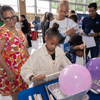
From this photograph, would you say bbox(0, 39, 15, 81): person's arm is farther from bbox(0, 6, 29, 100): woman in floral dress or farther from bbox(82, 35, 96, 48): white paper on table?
bbox(82, 35, 96, 48): white paper on table

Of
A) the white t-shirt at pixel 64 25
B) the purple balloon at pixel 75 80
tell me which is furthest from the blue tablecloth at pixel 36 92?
the white t-shirt at pixel 64 25

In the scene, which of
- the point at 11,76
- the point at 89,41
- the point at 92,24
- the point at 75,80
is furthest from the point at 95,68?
the point at 92,24

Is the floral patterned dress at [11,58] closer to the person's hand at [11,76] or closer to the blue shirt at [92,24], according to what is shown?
the person's hand at [11,76]

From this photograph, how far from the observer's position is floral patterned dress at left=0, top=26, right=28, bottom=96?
1040mm

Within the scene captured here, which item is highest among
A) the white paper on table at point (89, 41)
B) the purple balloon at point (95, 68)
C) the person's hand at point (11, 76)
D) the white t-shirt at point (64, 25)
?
the white t-shirt at point (64, 25)

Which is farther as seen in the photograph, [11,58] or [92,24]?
[92,24]

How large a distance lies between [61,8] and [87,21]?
2.70 ft

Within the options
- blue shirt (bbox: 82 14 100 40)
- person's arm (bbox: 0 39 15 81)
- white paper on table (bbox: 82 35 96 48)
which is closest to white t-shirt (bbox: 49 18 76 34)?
white paper on table (bbox: 82 35 96 48)

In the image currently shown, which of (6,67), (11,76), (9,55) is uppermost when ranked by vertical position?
(9,55)

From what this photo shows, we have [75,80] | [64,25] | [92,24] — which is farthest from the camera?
[92,24]

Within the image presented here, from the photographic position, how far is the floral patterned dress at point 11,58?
1040 millimetres

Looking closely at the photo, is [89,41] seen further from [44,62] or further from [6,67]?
[6,67]

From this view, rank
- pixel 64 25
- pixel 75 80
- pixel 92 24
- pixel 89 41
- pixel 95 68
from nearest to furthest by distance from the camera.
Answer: pixel 75 80
pixel 95 68
pixel 64 25
pixel 89 41
pixel 92 24

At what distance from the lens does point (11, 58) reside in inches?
42.9
